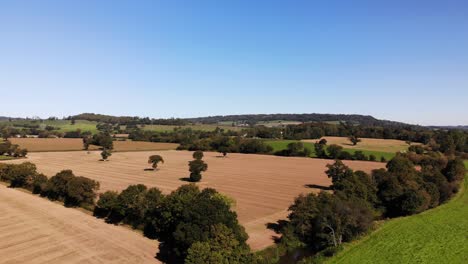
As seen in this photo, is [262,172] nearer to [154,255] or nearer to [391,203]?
[391,203]

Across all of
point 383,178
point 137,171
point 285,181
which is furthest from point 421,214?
point 137,171

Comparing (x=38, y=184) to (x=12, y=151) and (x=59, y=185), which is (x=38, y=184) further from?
(x=12, y=151)

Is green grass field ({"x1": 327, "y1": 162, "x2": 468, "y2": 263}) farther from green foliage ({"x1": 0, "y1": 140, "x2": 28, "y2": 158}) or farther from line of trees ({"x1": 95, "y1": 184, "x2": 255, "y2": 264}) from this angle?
green foliage ({"x1": 0, "y1": 140, "x2": 28, "y2": 158})

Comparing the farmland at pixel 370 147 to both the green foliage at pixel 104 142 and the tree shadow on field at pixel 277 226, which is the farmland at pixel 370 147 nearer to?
the green foliage at pixel 104 142

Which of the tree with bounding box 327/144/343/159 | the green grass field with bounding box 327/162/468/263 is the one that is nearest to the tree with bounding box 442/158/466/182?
the green grass field with bounding box 327/162/468/263

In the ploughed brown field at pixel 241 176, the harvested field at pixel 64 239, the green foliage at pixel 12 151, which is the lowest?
the harvested field at pixel 64 239

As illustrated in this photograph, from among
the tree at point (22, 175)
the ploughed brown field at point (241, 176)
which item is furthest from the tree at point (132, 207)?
the tree at point (22, 175)
